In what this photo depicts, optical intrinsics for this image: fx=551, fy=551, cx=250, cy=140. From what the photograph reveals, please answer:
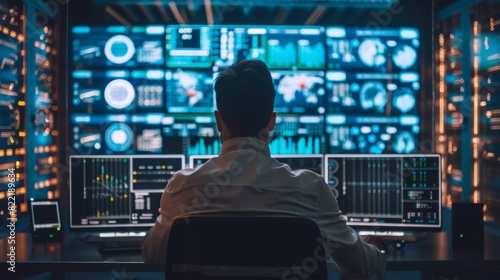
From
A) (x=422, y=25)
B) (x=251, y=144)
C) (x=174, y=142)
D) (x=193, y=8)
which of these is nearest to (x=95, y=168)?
(x=174, y=142)

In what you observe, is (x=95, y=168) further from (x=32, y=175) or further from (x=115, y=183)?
(x=32, y=175)

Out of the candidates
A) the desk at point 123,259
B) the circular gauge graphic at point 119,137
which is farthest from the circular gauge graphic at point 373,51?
the desk at point 123,259

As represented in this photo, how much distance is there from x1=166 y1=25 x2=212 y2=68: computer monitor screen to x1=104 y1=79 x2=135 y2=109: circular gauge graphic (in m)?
0.40

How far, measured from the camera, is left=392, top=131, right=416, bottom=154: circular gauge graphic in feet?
15.5

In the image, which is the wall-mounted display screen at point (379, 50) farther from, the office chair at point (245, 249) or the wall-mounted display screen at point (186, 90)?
the office chair at point (245, 249)

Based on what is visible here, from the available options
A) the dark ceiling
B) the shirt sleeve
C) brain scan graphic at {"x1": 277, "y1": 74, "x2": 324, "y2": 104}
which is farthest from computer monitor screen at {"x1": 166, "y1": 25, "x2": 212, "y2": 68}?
the shirt sleeve

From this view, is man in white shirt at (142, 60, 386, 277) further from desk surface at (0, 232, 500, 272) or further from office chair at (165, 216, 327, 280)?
desk surface at (0, 232, 500, 272)

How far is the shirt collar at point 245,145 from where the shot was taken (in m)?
1.56

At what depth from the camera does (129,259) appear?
7.44 feet

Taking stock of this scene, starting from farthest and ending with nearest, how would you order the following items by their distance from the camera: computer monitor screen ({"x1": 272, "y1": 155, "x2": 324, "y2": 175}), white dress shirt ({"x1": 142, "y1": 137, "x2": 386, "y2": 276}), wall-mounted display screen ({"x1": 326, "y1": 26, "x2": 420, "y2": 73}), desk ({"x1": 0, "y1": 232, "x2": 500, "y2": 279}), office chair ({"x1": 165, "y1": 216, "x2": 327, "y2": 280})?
wall-mounted display screen ({"x1": 326, "y1": 26, "x2": 420, "y2": 73}) < computer monitor screen ({"x1": 272, "y1": 155, "x2": 324, "y2": 175}) < desk ({"x1": 0, "y1": 232, "x2": 500, "y2": 279}) < white dress shirt ({"x1": 142, "y1": 137, "x2": 386, "y2": 276}) < office chair ({"x1": 165, "y1": 216, "x2": 327, "y2": 280})

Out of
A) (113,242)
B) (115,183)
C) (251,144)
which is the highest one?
(251,144)

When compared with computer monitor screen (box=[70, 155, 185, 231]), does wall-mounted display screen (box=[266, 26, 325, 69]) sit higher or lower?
higher

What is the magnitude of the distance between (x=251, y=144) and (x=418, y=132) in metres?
3.48

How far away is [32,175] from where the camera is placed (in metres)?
4.04
